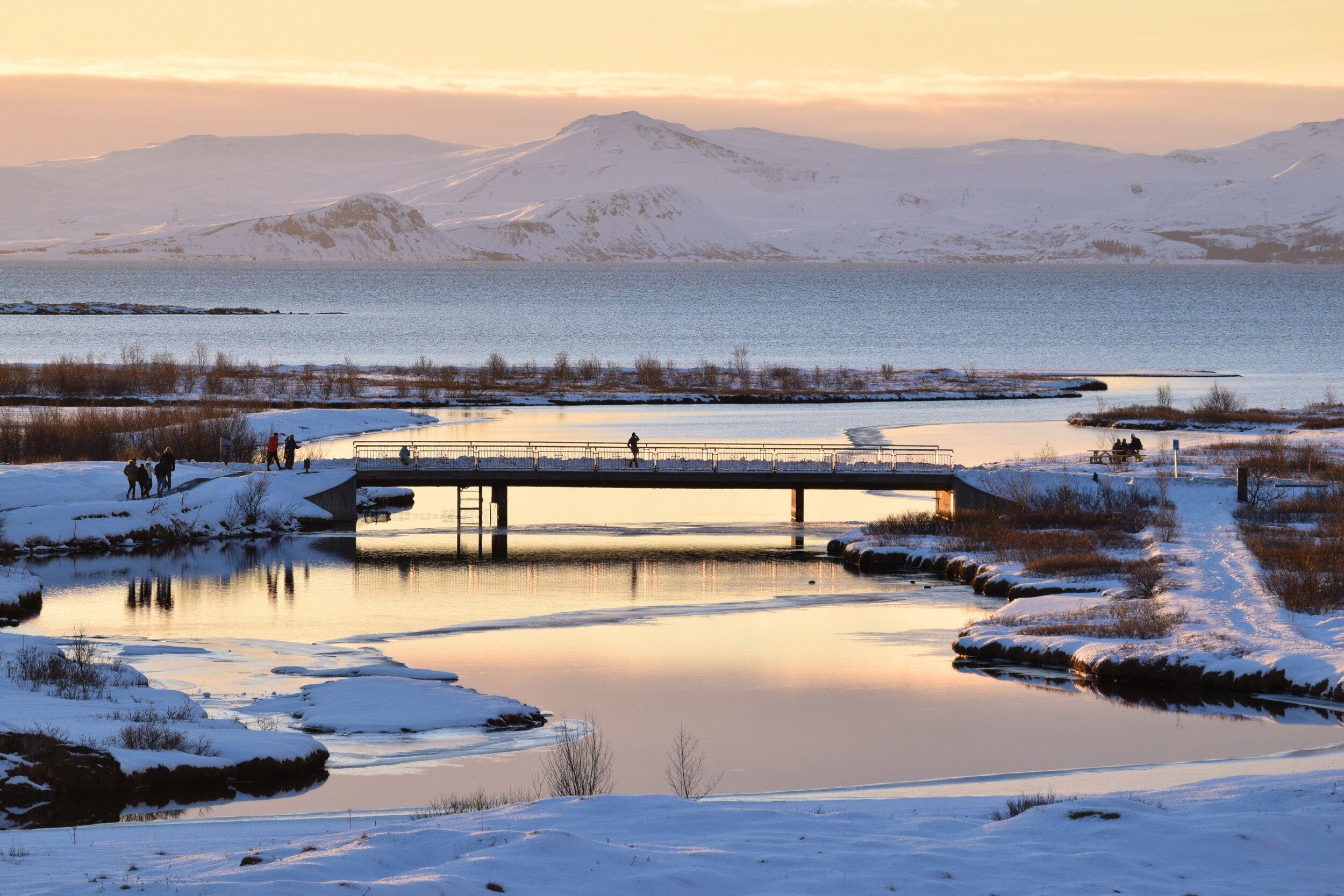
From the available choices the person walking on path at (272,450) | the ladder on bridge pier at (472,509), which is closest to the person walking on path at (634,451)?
the ladder on bridge pier at (472,509)

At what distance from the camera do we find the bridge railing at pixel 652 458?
194ft

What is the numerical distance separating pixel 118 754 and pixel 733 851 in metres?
11.7

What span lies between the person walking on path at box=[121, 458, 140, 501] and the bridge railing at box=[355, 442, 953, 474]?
27.5 feet

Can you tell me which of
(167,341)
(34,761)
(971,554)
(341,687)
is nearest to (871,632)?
(971,554)

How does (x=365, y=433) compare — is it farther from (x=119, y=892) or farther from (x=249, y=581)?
(x=119, y=892)

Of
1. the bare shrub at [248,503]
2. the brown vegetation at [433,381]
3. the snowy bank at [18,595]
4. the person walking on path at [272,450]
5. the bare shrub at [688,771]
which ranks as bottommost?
the bare shrub at [688,771]

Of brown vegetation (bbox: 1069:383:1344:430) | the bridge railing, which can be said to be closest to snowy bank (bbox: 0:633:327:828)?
the bridge railing

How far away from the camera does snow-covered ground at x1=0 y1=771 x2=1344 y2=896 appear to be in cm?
1639

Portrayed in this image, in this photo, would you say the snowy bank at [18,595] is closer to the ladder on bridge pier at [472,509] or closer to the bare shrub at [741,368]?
the ladder on bridge pier at [472,509]

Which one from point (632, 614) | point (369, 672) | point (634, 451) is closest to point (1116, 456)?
point (634, 451)

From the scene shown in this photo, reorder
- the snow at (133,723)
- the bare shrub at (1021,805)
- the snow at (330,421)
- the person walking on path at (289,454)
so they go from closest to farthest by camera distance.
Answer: the bare shrub at (1021,805) → the snow at (133,723) → the person walking on path at (289,454) → the snow at (330,421)

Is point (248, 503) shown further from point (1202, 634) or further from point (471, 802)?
point (471, 802)

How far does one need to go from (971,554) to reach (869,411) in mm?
49621

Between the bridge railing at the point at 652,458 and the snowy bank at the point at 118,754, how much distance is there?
3102 centimetres
